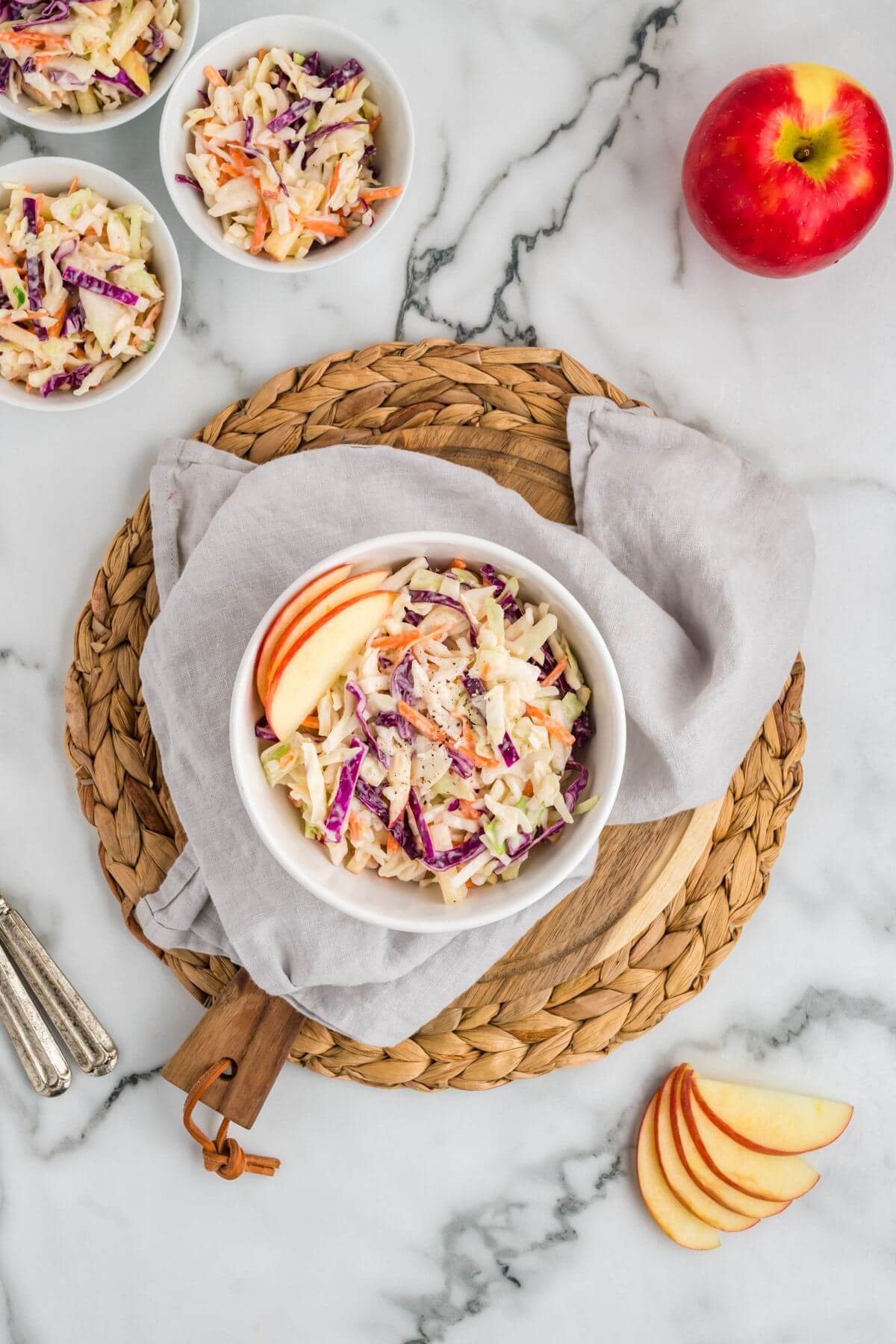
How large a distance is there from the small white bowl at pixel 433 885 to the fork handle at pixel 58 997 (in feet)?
2.99

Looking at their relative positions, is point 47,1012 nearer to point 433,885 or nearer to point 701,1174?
point 433,885

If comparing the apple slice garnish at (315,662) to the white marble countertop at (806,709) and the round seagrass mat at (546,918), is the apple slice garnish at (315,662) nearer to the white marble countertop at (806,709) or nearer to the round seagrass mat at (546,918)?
the round seagrass mat at (546,918)

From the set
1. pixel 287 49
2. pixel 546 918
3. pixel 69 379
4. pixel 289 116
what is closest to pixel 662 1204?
pixel 546 918

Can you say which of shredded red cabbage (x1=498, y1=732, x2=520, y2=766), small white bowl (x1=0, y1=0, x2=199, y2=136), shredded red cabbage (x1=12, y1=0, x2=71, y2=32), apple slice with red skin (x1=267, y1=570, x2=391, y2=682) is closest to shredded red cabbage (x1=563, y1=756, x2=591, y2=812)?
shredded red cabbage (x1=498, y1=732, x2=520, y2=766)

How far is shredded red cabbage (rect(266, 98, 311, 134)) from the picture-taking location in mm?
2148

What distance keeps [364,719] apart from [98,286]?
1.12 m

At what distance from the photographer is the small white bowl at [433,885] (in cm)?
170

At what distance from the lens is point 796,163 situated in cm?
213

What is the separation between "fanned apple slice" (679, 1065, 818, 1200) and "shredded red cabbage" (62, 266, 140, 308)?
6.75 feet

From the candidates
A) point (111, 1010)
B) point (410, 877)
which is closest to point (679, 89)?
point (410, 877)

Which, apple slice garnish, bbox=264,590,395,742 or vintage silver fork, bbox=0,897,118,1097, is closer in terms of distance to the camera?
apple slice garnish, bbox=264,590,395,742

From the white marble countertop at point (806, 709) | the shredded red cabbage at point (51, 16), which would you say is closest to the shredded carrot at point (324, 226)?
the white marble countertop at point (806, 709)

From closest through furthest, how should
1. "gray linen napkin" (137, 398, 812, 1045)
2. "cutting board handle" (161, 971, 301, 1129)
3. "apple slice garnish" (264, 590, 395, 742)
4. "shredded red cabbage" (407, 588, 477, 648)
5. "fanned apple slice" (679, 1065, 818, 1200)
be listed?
"apple slice garnish" (264, 590, 395, 742) → "shredded red cabbage" (407, 588, 477, 648) → "gray linen napkin" (137, 398, 812, 1045) → "cutting board handle" (161, 971, 301, 1129) → "fanned apple slice" (679, 1065, 818, 1200)

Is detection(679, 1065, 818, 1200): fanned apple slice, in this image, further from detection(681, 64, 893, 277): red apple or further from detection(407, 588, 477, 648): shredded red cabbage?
detection(681, 64, 893, 277): red apple
